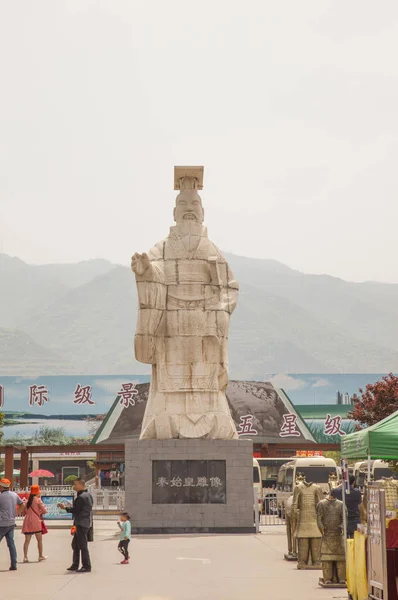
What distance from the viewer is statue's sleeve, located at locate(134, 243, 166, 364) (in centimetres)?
2289

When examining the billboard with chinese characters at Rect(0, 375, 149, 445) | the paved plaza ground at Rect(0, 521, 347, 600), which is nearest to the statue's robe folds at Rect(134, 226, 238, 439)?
the paved plaza ground at Rect(0, 521, 347, 600)

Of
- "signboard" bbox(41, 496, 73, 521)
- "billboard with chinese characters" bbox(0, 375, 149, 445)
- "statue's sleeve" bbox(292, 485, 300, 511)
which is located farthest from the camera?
"billboard with chinese characters" bbox(0, 375, 149, 445)

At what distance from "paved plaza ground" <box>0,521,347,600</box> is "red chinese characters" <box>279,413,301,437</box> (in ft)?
105

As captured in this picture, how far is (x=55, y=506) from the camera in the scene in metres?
26.9

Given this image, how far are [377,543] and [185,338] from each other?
46.1 ft

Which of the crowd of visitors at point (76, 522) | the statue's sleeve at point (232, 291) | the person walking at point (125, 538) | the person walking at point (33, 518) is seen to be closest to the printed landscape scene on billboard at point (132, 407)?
the statue's sleeve at point (232, 291)

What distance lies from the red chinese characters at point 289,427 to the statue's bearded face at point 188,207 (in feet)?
93.0

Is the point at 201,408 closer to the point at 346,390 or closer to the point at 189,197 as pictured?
the point at 189,197

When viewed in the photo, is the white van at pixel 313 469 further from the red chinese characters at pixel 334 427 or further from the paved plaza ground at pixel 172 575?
the red chinese characters at pixel 334 427

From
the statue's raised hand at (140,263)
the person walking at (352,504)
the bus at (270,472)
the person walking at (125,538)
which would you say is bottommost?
the person walking at (125,538)

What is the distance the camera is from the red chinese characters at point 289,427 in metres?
50.4

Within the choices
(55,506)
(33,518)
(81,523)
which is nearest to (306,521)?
(81,523)

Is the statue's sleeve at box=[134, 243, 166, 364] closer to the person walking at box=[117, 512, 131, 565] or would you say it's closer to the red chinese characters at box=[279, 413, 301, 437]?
the person walking at box=[117, 512, 131, 565]

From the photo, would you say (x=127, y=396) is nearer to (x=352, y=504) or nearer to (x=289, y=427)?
(x=289, y=427)
